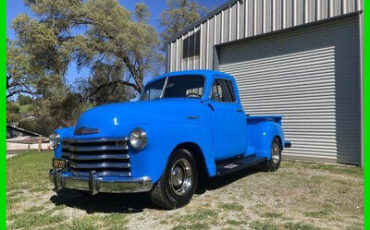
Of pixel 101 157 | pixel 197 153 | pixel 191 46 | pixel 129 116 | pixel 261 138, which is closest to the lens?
pixel 101 157

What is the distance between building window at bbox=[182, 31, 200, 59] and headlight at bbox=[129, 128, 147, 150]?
1008 centimetres

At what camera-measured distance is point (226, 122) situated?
242 inches

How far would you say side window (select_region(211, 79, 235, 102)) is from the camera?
617 cm

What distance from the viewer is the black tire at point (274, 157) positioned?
26.6ft

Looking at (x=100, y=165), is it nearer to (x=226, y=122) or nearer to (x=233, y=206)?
(x=233, y=206)

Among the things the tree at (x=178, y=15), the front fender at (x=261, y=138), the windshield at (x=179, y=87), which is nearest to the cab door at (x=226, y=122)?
the windshield at (x=179, y=87)

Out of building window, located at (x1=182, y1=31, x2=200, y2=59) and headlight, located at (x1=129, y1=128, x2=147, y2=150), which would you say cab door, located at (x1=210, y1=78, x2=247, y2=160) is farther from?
building window, located at (x1=182, y1=31, x2=200, y2=59)

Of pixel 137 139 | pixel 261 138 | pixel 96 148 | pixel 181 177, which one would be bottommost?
pixel 181 177

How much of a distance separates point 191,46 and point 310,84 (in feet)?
18.0

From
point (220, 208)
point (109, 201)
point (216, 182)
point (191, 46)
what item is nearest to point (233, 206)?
point (220, 208)

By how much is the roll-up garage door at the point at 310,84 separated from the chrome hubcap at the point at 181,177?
6.34 metres

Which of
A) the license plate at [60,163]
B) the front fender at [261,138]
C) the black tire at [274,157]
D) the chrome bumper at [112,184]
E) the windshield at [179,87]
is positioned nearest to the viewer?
the chrome bumper at [112,184]

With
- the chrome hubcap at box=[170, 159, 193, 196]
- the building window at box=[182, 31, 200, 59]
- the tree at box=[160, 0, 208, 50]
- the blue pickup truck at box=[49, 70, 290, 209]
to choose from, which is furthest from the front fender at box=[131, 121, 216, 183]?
the tree at box=[160, 0, 208, 50]

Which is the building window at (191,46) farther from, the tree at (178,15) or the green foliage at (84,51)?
the tree at (178,15)
